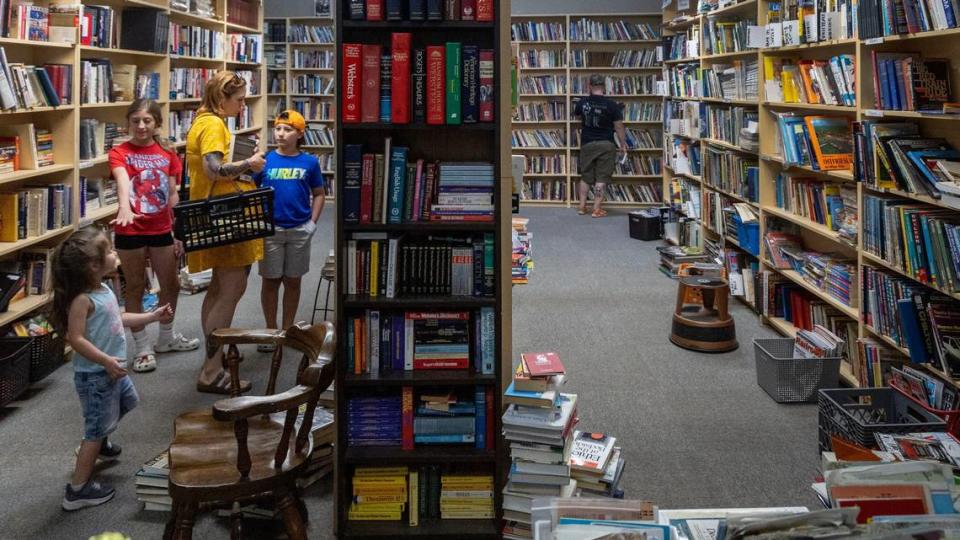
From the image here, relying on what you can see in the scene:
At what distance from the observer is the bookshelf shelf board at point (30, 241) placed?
4.29m

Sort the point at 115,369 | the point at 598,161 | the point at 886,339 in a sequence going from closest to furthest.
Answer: the point at 115,369
the point at 886,339
the point at 598,161

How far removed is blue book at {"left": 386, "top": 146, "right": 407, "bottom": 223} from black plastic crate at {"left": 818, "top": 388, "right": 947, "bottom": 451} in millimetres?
1842

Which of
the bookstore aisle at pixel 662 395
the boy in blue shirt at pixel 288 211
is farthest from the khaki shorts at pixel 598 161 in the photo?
the boy in blue shirt at pixel 288 211

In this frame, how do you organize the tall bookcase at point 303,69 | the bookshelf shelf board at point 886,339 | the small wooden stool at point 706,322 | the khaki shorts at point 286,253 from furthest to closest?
1. the tall bookcase at point 303,69
2. the small wooden stool at point 706,322
3. the khaki shorts at point 286,253
4. the bookshelf shelf board at point 886,339

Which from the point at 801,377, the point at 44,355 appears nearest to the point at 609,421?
the point at 801,377

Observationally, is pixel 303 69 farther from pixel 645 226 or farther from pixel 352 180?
pixel 352 180

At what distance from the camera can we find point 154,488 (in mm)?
2936

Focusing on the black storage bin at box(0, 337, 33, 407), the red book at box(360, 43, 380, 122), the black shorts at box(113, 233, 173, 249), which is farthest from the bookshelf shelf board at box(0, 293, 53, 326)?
the red book at box(360, 43, 380, 122)

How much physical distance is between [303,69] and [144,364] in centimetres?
768

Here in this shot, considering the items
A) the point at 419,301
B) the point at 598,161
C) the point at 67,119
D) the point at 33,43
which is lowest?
the point at 419,301

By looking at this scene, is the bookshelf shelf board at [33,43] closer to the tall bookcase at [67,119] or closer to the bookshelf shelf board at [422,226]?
the tall bookcase at [67,119]

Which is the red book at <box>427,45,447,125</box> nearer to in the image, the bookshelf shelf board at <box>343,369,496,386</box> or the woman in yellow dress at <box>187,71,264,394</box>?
the bookshelf shelf board at <box>343,369,496,386</box>

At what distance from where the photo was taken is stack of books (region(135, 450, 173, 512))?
2.93m

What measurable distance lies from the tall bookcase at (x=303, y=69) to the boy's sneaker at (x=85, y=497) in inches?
332
